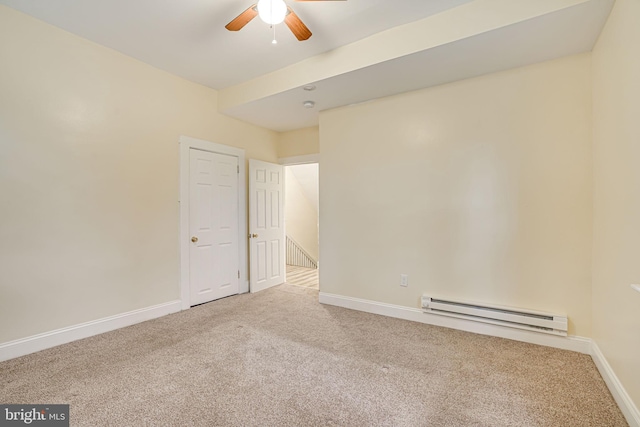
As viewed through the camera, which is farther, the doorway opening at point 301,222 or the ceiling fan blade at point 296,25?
the doorway opening at point 301,222

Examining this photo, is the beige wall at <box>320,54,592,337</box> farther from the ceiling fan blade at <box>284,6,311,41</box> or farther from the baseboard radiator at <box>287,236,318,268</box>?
the baseboard radiator at <box>287,236,318,268</box>

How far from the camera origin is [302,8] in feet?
7.14

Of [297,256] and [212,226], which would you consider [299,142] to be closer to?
[212,226]

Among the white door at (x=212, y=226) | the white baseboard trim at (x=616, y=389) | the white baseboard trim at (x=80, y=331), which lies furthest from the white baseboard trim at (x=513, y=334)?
the white baseboard trim at (x=80, y=331)

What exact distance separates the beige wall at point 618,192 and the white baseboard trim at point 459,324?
0.20 m

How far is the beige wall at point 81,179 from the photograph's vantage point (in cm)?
226

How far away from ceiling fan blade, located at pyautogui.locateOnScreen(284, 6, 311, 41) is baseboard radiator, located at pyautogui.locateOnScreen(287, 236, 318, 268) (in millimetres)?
5014

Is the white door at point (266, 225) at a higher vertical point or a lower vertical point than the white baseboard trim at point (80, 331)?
higher

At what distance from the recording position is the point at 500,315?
2.55 meters

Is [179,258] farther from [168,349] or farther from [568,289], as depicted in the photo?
[568,289]

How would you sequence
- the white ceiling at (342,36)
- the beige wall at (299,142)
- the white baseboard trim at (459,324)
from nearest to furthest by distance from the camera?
the white ceiling at (342,36) → the white baseboard trim at (459,324) → the beige wall at (299,142)

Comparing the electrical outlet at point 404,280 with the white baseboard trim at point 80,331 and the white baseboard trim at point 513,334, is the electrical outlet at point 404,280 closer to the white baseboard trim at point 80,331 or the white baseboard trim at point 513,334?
the white baseboard trim at point 513,334
